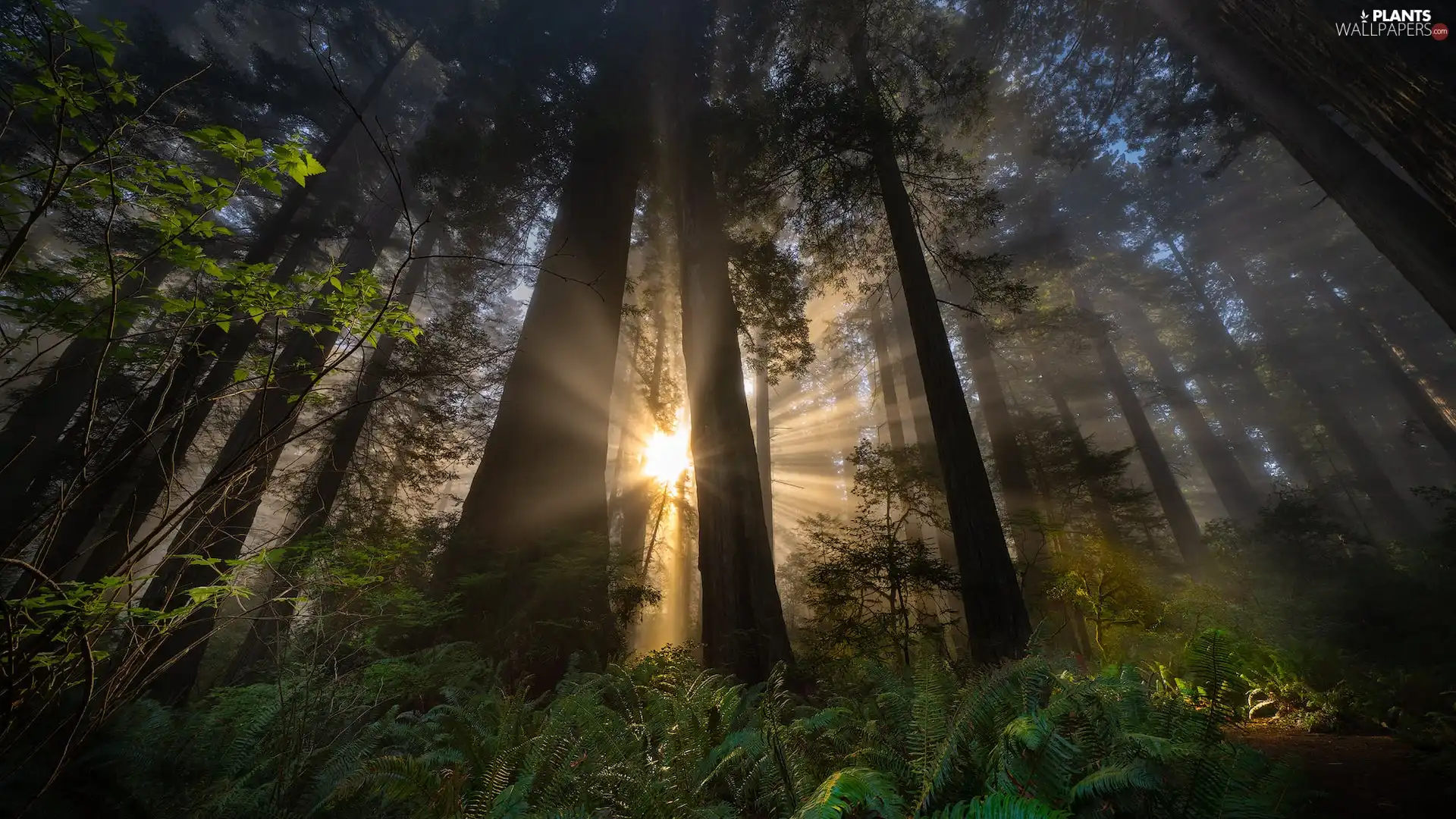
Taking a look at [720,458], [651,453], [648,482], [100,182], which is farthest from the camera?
[651,453]

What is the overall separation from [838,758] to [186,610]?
8.95 ft

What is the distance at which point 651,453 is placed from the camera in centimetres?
1838

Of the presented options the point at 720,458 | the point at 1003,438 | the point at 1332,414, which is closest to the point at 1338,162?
the point at 720,458

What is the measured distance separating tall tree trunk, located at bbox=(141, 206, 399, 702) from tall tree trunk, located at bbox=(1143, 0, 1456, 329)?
7.80 meters

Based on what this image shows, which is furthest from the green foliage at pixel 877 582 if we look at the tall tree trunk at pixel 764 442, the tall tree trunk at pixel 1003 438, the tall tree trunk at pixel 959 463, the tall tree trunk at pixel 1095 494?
the tall tree trunk at pixel 764 442

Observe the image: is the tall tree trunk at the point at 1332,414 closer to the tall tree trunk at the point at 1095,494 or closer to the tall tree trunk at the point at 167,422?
the tall tree trunk at the point at 1095,494

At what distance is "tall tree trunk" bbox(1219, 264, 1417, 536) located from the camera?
20219 mm

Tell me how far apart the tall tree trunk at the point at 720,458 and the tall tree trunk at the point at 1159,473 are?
15.1 metres

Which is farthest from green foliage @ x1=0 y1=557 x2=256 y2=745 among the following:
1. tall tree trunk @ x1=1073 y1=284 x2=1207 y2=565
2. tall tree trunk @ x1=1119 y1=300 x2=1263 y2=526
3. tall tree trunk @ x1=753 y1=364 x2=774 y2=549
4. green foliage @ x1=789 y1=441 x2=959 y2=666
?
tall tree trunk @ x1=1119 y1=300 x2=1263 y2=526

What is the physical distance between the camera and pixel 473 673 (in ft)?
14.8

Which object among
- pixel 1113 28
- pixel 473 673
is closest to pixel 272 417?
pixel 473 673

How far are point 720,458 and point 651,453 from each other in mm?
12340

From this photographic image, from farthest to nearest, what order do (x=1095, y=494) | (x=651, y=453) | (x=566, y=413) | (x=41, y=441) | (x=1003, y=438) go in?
(x=651, y=453), (x=1003, y=438), (x=1095, y=494), (x=41, y=441), (x=566, y=413)

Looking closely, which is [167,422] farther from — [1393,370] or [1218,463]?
[1393,370]
